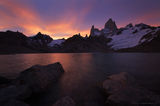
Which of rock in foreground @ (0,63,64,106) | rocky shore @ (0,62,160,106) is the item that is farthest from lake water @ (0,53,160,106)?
rock in foreground @ (0,63,64,106)

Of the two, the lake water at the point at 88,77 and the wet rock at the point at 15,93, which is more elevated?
the wet rock at the point at 15,93

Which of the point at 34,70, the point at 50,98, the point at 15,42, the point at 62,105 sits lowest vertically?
the point at 50,98

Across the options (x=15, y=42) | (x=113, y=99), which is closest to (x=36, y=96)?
(x=113, y=99)

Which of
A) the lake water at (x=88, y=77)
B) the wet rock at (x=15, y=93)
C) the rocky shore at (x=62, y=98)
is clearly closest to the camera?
the rocky shore at (x=62, y=98)

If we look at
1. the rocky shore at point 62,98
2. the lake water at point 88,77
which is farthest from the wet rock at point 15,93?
the lake water at point 88,77

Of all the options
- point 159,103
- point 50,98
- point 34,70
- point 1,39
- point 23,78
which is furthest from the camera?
point 1,39

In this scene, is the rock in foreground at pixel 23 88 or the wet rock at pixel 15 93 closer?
the rock in foreground at pixel 23 88

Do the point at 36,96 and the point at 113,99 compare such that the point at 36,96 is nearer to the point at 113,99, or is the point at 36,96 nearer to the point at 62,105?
the point at 62,105

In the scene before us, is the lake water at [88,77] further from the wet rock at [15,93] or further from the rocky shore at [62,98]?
the wet rock at [15,93]

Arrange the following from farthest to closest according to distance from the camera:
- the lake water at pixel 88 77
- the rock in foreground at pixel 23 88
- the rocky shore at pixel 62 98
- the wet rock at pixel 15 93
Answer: the lake water at pixel 88 77, the wet rock at pixel 15 93, the rock in foreground at pixel 23 88, the rocky shore at pixel 62 98

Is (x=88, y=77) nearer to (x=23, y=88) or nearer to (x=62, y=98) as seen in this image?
(x=62, y=98)

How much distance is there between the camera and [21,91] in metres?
5.82

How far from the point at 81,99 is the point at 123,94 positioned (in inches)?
121

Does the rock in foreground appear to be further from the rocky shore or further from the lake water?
the lake water
